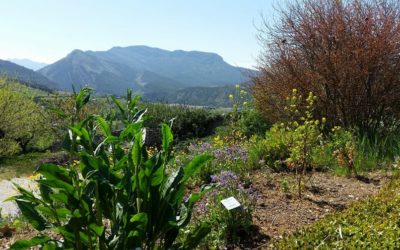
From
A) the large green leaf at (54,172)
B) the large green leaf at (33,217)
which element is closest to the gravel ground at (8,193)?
the large green leaf at (33,217)

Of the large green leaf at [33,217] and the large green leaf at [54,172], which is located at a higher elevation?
the large green leaf at [54,172]

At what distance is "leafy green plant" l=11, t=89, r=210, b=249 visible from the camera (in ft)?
8.41

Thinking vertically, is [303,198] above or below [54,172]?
below

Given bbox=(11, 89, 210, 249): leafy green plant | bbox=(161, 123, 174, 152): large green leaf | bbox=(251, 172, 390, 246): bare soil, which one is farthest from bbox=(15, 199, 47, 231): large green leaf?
bbox=(251, 172, 390, 246): bare soil

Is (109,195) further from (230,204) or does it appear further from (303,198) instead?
(303,198)

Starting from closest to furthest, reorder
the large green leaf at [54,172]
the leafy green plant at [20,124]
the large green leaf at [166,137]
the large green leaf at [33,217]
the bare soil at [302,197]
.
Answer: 1. the large green leaf at [54,172]
2. the large green leaf at [33,217]
3. the large green leaf at [166,137]
4. the bare soil at [302,197]
5. the leafy green plant at [20,124]

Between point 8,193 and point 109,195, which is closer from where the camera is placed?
point 109,195

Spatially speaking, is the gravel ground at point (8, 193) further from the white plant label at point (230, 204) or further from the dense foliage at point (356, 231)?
the dense foliage at point (356, 231)

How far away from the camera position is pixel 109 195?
291 centimetres

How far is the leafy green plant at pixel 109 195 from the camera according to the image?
256 cm

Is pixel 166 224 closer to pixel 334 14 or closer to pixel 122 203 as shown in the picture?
pixel 122 203

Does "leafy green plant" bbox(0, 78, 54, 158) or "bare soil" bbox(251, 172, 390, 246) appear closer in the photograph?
"bare soil" bbox(251, 172, 390, 246)

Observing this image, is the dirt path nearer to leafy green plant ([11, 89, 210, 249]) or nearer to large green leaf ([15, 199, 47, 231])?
leafy green plant ([11, 89, 210, 249])

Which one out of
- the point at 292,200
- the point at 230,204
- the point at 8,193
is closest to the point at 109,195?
the point at 230,204
